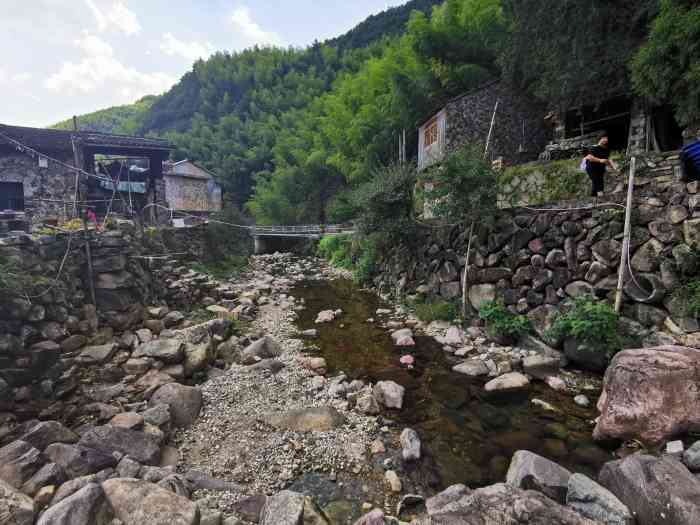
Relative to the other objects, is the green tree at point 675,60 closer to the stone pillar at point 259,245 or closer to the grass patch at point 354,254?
the grass patch at point 354,254

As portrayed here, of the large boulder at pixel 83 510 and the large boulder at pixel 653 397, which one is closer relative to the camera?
the large boulder at pixel 83 510

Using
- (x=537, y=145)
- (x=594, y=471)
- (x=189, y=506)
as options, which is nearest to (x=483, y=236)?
(x=594, y=471)

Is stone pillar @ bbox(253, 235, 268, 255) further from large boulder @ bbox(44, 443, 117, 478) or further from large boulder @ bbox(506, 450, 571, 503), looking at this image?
large boulder @ bbox(506, 450, 571, 503)

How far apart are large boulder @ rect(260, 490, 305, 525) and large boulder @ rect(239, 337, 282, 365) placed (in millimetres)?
3512

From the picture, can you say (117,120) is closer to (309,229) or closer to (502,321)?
(309,229)

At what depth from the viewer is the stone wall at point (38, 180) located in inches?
508

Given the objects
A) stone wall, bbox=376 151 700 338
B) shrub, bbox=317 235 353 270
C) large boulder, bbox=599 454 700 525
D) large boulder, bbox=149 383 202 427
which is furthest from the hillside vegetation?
large boulder, bbox=149 383 202 427

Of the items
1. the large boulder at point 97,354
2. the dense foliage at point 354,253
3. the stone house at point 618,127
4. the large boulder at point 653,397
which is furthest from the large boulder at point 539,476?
the stone house at point 618,127

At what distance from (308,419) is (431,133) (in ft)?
43.1

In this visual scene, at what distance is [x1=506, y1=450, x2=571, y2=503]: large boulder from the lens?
2.79 meters

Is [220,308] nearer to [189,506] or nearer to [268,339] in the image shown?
[268,339]

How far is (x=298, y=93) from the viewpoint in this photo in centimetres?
4456

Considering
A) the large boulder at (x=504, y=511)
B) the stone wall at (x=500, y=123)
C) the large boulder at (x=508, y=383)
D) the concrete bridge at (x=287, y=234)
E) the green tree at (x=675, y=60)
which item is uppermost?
the stone wall at (x=500, y=123)

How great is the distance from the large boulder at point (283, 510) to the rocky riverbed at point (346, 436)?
0.6 inches
